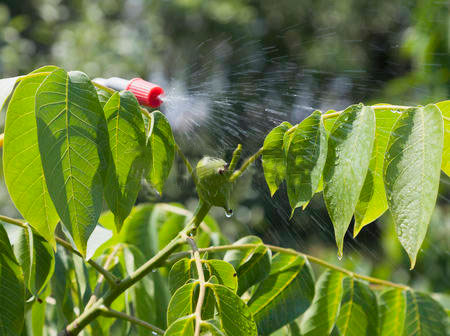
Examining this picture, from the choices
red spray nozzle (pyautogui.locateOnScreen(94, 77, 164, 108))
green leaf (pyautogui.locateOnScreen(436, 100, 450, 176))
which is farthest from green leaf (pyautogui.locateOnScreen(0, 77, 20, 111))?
green leaf (pyautogui.locateOnScreen(436, 100, 450, 176))

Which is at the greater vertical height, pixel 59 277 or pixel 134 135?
pixel 134 135

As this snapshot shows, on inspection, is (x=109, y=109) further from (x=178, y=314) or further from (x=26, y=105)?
(x=178, y=314)

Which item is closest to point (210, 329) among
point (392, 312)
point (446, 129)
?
point (446, 129)

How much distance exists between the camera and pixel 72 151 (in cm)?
81

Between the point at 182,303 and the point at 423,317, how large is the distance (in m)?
0.64

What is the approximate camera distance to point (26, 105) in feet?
2.78

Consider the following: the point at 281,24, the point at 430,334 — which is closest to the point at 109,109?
the point at 430,334

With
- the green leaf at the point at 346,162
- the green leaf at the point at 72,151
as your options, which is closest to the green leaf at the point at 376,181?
the green leaf at the point at 346,162

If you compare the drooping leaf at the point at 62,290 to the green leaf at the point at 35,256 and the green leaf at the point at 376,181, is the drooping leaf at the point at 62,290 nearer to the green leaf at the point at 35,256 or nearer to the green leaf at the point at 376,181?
the green leaf at the point at 35,256

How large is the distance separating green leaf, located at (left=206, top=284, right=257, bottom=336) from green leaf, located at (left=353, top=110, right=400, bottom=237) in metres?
0.25

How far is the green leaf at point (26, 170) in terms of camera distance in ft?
2.66

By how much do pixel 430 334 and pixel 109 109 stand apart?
2.64 ft

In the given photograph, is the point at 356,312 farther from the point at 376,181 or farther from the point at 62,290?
the point at 62,290

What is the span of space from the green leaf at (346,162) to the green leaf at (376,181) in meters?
Result: 0.05
